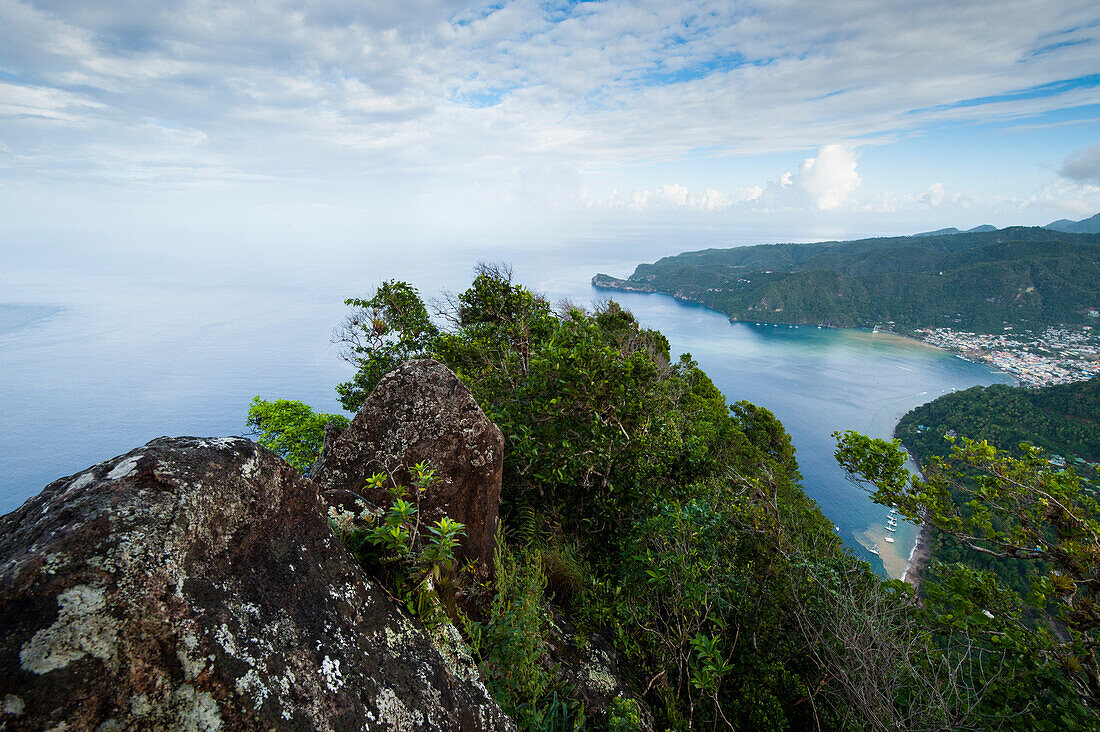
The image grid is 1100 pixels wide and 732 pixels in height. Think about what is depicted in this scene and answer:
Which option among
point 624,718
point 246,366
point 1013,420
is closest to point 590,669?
point 624,718

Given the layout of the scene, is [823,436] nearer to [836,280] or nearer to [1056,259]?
[836,280]

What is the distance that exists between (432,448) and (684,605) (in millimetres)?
3425

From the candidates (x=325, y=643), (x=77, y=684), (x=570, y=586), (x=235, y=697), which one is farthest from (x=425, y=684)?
(x=570, y=586)

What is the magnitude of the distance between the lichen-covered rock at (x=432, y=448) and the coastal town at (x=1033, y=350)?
427 ft

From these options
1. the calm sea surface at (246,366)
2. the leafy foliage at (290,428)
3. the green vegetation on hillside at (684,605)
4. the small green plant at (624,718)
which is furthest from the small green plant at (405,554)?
the calm sea surface at (246,366)

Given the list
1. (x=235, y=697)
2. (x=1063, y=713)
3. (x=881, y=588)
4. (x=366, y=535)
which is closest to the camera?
(x=235, y=697)

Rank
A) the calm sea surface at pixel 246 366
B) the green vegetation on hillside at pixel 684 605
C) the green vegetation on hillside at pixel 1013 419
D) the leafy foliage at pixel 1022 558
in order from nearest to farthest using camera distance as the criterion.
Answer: the green vegetation on hillside at pixel 684 605
the leafy foliage at pixel 1022 558
the calm sea surface at pixel 246 366
the green vegetation on hillside at pixel 1013 419

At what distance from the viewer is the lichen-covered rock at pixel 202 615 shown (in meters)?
1.89

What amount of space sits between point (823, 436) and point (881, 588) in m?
72.1

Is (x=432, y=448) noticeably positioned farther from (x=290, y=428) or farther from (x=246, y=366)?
(x=246, y=366)

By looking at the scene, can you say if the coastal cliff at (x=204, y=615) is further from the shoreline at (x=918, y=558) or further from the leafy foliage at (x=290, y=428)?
the shoreline at (x=918, y=558)

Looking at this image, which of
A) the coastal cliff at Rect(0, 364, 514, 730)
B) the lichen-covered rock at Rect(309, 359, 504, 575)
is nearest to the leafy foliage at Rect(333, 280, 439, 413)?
the lichen-covered rock at Rect(309, 359, 504, 575)

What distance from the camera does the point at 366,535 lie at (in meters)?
3.58

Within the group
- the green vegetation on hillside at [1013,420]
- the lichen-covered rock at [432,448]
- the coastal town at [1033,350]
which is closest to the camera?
the lichen-covered rock at [432,448]
